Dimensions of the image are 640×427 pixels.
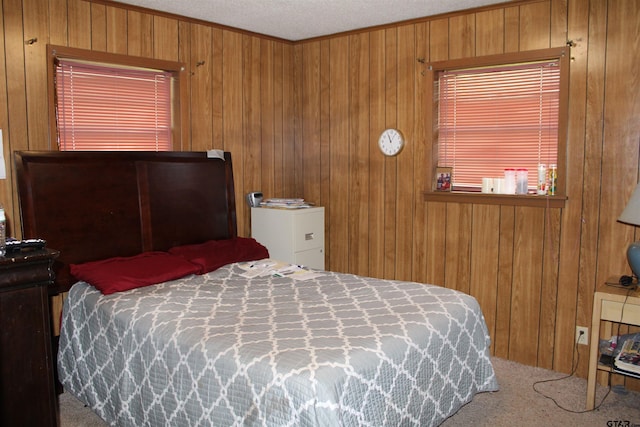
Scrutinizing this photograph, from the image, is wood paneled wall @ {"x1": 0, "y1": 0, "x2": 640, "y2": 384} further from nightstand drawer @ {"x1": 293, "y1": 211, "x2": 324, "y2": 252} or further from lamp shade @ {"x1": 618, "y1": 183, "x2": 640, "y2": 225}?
lamp shade @ {"x1": 618, "y1": 183, "x2": 640, "y2": 225}

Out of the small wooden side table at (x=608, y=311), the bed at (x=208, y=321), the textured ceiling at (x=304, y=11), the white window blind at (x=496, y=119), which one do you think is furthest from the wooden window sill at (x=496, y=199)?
the textured ceiling at (x=304, y=11)

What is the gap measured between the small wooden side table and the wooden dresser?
2685mm

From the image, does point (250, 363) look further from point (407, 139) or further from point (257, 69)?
point (257, 69)

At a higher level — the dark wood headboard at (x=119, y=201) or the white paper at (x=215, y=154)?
the white paper at (x=215, y=154)

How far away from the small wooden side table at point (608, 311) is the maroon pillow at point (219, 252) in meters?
2.11

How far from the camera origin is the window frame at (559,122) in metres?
3.42

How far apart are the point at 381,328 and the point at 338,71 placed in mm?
2667

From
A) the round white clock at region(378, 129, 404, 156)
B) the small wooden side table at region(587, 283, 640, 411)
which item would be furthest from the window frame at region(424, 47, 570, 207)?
the small wooden side table at region(587, 283, 640, 411)

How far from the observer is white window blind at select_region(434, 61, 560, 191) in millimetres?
3605

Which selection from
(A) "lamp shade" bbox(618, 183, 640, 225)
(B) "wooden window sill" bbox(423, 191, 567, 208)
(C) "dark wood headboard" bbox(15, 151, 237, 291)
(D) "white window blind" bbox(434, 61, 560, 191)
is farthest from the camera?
(D) "white window blind" bbox(434, 61, 560, 191)

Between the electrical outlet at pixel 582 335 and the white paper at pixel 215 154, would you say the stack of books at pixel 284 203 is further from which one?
the electrical outlet at pixel 582 335

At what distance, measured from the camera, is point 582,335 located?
11.4 feet

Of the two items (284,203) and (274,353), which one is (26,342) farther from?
(284,203)

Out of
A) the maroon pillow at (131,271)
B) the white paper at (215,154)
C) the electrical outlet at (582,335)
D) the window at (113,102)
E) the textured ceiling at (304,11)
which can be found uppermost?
the textured ceiling at (304,11)
